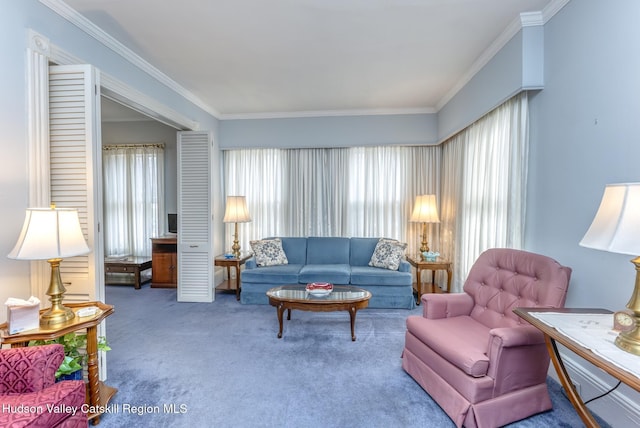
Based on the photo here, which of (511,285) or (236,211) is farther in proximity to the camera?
(236,211)

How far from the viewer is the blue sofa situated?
3.60 m

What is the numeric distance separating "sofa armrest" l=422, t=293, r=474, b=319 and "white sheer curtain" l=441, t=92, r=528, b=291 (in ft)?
2.39

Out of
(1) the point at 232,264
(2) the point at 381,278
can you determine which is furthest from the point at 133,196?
(2) the point at 381,278

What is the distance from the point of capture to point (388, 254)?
3.93 meters

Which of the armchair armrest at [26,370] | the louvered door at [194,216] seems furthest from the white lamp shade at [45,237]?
the louvered door at [194,216]

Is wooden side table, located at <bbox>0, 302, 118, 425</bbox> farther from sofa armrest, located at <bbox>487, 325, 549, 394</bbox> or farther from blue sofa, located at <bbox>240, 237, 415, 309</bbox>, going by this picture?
sofa armrest, located at <bbox>487, 325, 549, 394</bbox>

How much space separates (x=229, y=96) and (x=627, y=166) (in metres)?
4.07

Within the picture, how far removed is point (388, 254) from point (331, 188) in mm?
1491

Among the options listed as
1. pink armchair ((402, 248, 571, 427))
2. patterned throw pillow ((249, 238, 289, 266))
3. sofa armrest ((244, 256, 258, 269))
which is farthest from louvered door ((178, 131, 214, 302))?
pink armchair ((402, 248, 571, 427))

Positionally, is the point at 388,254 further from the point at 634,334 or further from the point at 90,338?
the point at 90,338

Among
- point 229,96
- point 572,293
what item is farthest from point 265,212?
point 572,293

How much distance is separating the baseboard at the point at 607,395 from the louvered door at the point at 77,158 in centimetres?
353

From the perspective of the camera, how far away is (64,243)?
5.22 feet

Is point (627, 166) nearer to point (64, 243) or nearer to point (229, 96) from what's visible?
point (64, 243)
